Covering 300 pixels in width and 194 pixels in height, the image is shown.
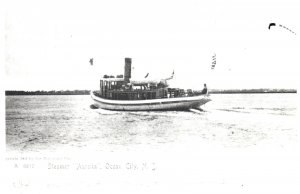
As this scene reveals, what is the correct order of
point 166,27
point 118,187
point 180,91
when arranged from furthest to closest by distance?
point 180,91, point 166,27, point 118,187

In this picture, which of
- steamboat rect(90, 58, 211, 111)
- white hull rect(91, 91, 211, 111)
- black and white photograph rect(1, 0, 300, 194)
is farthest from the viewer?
white hull rect(91, 91, 211, 111)

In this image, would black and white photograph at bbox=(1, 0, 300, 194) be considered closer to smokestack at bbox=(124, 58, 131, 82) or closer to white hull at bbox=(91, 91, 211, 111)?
smokestack at bbox=(124, 58, 131, 82)

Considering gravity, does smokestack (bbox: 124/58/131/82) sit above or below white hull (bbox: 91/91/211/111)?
above

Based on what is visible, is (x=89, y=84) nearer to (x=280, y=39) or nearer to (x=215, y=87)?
(x=215, y=87)

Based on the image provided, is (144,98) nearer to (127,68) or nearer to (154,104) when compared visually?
(154,104)

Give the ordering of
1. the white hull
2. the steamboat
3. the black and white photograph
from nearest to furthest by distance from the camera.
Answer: the black and white photograph
the steamboat
the white hull

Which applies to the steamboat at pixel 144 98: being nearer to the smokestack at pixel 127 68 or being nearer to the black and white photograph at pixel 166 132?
the smokestack at pixel 127 68

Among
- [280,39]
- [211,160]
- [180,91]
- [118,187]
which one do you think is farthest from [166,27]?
[180,91]

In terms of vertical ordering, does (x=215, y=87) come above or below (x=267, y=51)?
below

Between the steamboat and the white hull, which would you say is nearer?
the steamboat

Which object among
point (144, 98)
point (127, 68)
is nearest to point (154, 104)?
point (144, 98)

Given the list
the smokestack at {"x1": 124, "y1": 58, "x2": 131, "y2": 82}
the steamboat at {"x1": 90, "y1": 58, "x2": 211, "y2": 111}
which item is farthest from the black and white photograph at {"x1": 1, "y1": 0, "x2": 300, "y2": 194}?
the steamboat at {"x1": 90, "y1": 58, "x2": 211, "y2": 111}
